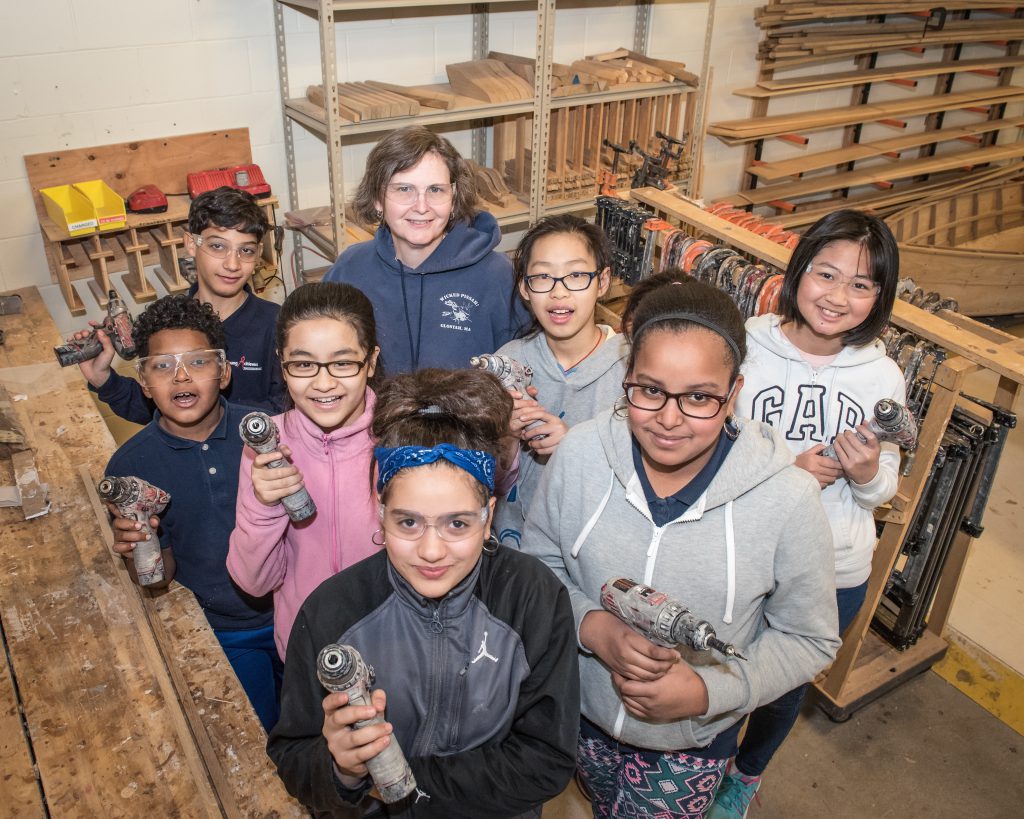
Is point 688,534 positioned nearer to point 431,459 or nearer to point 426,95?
point 431,459

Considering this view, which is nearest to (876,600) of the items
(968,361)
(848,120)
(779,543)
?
(968,361)

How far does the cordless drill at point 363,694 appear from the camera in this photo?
1.17m

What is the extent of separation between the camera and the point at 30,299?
3.61 meters

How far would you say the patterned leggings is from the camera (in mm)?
1728

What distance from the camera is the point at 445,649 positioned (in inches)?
55.7

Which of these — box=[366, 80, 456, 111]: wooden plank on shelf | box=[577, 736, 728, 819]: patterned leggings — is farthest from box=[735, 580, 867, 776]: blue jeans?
box=[366, 80, 456, 111]: wooden plank on shelf

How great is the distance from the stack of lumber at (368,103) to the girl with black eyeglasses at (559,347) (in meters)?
1.95

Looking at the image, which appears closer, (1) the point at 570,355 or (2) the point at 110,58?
(1) the point at 570,355

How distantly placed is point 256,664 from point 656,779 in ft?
3.53

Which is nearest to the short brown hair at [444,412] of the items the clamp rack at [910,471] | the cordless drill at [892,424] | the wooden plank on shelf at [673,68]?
the cordless drill at [892,424]

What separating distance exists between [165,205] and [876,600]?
10.7ft

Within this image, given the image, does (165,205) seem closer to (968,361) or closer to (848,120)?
(968,361)

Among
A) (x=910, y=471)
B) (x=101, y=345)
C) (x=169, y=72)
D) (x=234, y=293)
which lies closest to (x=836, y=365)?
(x=910, y=471)

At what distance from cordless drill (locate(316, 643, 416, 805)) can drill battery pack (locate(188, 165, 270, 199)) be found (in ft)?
10.2
